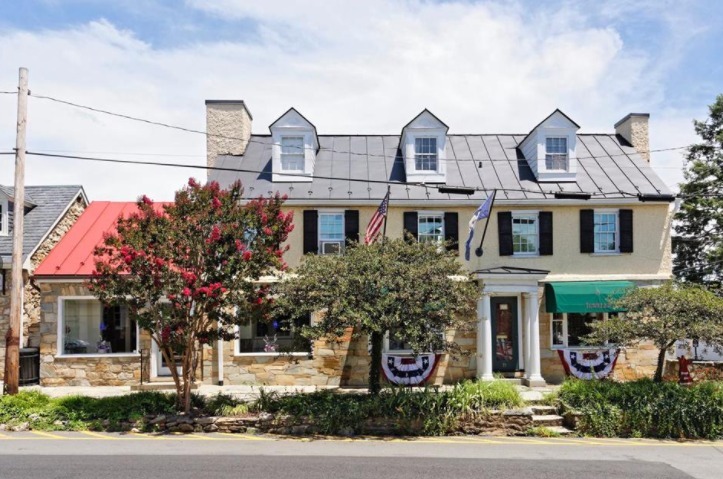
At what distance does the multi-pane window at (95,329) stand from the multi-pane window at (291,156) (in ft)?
21.1

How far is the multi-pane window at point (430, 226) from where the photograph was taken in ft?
59.8

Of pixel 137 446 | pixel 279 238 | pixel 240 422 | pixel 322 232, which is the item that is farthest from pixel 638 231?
pixel 137 446

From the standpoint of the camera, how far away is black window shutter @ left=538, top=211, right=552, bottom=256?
1819 cm

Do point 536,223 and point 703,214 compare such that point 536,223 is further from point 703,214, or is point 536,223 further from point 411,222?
point 703,214

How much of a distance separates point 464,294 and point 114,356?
400 inches

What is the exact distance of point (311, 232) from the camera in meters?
17.9

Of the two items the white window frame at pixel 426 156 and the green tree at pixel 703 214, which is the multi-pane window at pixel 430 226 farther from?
the green tree at pixel 703 214

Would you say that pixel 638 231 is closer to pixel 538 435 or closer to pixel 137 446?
pixel 538 435

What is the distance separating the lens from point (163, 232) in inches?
501

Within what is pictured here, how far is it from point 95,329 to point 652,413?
1461cm

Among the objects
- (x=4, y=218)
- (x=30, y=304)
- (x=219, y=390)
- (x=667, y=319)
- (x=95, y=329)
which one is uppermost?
(x=4, y=218)

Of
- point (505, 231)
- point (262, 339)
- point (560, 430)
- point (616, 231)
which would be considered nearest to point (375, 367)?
point (560, 430)

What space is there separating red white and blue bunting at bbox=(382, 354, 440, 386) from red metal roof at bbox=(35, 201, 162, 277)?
8.34m

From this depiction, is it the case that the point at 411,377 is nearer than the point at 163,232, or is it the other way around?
the point at 163,232
